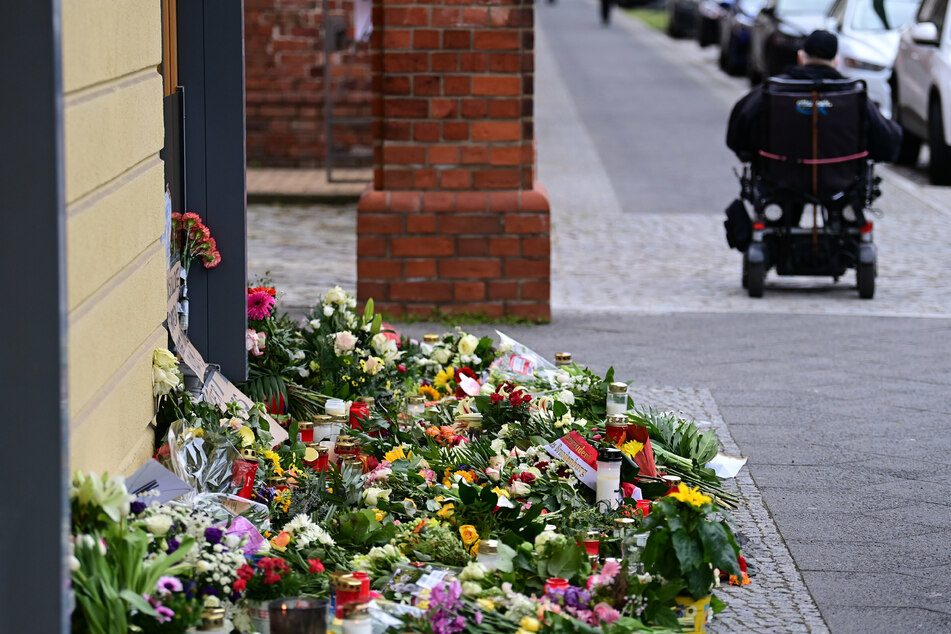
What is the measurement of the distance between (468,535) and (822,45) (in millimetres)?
5552

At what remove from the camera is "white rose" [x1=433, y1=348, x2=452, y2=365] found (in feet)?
19.1

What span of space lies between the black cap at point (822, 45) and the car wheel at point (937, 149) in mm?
4916

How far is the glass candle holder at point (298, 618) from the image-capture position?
10.4 feet

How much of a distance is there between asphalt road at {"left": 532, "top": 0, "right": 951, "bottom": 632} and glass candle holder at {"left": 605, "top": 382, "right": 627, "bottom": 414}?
57 cm

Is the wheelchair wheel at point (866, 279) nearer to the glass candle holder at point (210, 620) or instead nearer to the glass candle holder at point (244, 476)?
the glass candle holder at point (244, 476)

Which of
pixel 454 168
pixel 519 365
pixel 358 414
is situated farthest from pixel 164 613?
pixel 454 168

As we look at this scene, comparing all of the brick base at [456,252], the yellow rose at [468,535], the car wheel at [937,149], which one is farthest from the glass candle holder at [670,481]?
the car wheel at [937,149]

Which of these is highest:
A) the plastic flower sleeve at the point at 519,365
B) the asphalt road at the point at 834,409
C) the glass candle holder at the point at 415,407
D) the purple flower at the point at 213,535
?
the purple flower at the point at 213,535

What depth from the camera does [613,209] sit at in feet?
39.9

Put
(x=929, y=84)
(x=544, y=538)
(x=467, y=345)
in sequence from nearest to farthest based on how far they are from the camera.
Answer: (x=544, y=538), (x=467, y=345), (x=929, y=84)

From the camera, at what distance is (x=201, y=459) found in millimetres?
3963

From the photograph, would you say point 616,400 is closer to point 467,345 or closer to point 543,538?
point 467,345

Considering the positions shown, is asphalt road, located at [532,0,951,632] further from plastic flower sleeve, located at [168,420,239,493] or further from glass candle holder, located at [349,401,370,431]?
plastic flower sleeve, located at [168,420,239,493]

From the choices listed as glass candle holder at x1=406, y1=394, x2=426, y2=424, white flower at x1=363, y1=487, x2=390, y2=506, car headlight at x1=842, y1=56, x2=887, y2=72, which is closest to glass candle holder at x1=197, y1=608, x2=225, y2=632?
white flower at x1=363, y1=487, x2=390, y2=506
